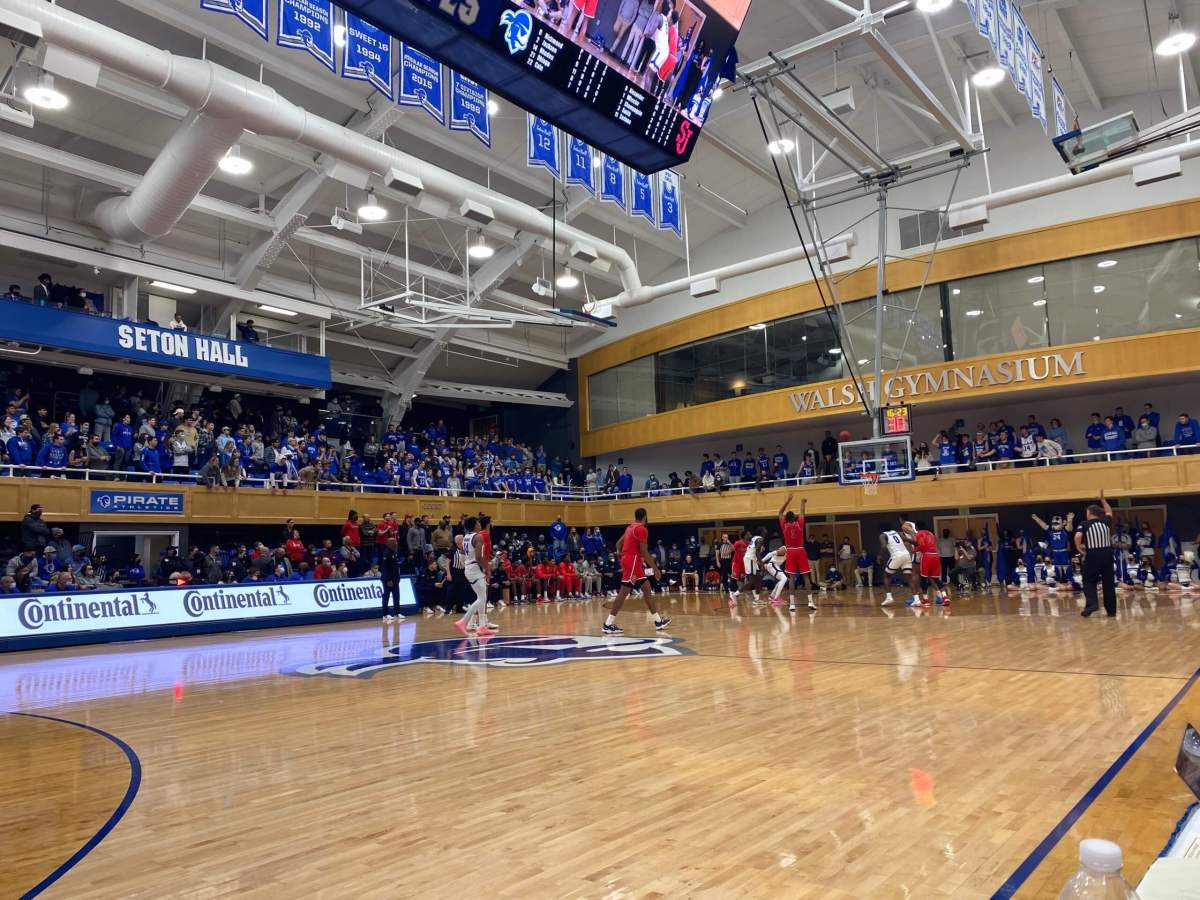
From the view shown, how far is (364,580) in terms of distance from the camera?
18453 mm

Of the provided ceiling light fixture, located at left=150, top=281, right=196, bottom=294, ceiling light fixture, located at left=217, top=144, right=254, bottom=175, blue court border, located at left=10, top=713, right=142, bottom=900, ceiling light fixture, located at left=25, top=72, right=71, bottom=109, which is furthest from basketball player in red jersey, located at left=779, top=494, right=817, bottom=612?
ceiling light fixture, located at left=150, top=281, right=196, bottom=294

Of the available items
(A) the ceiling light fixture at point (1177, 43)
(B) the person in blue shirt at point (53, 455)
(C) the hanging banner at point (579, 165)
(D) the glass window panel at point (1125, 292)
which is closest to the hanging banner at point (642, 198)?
(C) the hanging banner at point (579, 165)

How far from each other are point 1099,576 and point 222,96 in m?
16.1

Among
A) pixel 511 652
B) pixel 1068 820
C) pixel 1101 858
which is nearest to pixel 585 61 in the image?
pixel 1068 820

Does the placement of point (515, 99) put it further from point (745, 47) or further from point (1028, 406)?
point (1028, 406)

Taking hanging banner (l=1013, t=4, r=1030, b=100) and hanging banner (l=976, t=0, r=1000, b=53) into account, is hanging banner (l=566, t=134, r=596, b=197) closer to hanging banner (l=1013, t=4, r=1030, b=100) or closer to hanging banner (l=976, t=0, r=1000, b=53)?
hanging banner (l=976, t=0, r=1000, b=53)

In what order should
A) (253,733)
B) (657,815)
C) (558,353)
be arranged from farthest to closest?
1. (558,353)
2. (253,733)
3. (657,815)

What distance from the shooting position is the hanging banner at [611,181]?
1700 cm

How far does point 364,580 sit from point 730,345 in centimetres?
1528

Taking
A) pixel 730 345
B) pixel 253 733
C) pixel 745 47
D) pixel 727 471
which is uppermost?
pixel 745 47

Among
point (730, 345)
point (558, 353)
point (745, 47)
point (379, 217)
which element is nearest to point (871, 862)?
point (379, 217)

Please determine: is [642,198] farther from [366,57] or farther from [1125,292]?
[1125,292]

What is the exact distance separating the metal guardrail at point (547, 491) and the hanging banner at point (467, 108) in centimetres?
1077

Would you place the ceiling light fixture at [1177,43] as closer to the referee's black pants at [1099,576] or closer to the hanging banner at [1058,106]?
the hanging banner at [1058,106]
